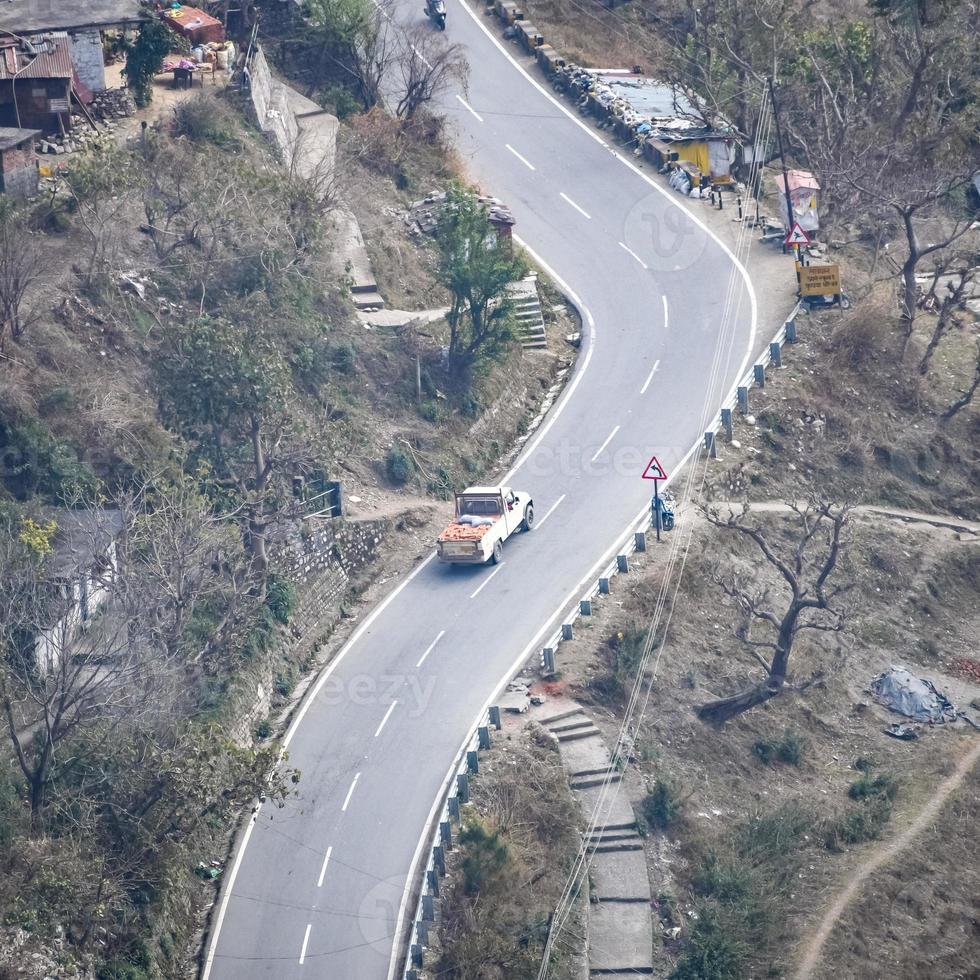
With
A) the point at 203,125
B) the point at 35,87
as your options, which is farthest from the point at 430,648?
the point at 35,87

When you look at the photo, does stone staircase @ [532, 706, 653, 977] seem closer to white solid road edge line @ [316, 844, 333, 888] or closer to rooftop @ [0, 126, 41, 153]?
white solid road edge line @ [316, 844, 333, 888]

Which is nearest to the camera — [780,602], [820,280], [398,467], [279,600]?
[279,600]

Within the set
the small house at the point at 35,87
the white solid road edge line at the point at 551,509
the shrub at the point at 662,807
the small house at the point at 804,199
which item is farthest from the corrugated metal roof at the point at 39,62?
the shrub at the point at 662,807

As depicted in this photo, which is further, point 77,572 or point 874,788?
point 874,788

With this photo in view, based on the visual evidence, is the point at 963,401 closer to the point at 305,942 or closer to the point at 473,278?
the point at 473,278

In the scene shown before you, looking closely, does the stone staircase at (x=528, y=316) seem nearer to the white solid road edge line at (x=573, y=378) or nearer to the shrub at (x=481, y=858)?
the white solid road edge line at (x=573, y=378)

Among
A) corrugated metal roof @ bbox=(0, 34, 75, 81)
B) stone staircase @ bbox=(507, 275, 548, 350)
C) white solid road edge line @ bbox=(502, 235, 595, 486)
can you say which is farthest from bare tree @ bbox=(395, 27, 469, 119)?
corrugated metal roof @ bbox=(0, 34, 75, 81)

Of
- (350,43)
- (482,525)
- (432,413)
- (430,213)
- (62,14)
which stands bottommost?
(482,525)

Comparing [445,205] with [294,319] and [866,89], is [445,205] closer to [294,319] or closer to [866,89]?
[294,319]
